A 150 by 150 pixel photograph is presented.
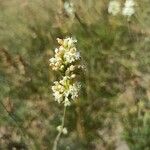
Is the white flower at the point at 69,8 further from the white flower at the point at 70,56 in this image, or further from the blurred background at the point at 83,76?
the white flower at the point at 70,56

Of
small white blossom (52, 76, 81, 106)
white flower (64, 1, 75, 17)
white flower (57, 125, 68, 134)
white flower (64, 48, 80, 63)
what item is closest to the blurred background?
white flower (64, 1, 75, 17)

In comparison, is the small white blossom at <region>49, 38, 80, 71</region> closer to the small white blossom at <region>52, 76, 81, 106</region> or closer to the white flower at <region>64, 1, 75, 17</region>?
the small white blossom at <region>52, 76, 81, 106</region>

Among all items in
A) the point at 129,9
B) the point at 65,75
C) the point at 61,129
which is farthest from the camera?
the point at 129,9

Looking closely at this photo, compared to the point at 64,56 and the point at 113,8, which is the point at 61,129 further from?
the point at 113,8

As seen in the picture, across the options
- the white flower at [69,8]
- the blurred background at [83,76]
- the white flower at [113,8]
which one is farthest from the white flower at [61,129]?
the white flower at [113,8]

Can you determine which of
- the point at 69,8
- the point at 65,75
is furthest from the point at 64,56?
the point at 69,8

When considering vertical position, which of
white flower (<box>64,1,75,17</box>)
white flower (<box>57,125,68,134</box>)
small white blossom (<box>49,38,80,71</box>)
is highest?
white flower (<box>64,1,75,17</box>)
